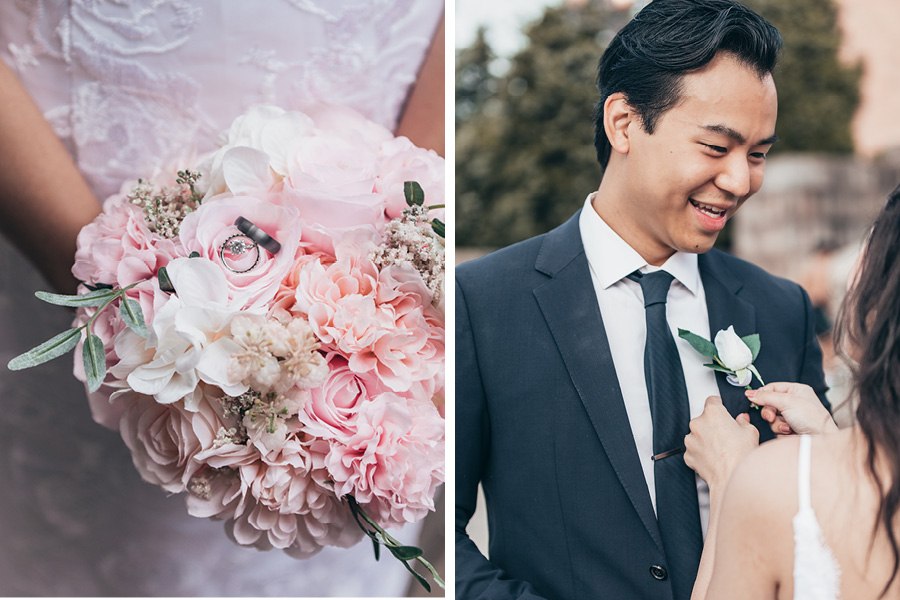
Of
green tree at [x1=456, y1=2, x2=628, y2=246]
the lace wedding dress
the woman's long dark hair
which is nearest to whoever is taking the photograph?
the woman's long dark hair

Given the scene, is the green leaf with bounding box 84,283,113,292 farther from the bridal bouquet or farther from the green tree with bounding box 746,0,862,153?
the green tree with bounding box 746,0,862,153

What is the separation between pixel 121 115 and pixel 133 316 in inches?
21.3

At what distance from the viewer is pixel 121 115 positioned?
6.68 ft

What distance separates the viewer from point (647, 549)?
1.82 meters

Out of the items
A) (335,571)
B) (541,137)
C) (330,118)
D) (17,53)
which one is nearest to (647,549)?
(335,571)

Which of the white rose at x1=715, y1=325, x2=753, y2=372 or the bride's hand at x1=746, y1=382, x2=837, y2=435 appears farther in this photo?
the white rose at x1=715, y1=325, x2=753, y2=372

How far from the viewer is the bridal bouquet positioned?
174 cm

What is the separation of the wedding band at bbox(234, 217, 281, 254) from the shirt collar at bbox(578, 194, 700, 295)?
2.26 ft

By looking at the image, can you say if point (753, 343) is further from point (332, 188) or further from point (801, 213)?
point (801, 213)

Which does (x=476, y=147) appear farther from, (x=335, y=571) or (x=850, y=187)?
(x=335, y=571)

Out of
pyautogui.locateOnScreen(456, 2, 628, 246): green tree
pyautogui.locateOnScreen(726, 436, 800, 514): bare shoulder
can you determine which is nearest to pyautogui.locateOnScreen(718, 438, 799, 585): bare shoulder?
pyautogui.locateOnScreen(726, 436, 800, 514): bare shoulder

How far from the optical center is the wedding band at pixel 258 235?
1.79m

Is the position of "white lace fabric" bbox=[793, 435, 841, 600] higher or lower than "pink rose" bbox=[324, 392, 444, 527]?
lower

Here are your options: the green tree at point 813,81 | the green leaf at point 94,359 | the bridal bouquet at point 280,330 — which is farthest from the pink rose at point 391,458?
the green tree at point 813,81
